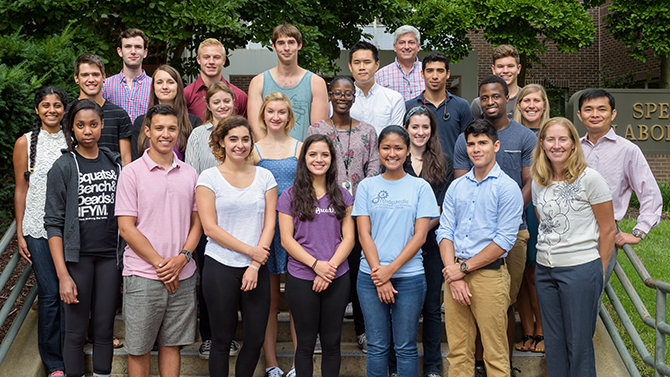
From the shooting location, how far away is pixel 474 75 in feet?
55.6

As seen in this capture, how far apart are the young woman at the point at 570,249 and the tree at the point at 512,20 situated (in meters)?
9.99

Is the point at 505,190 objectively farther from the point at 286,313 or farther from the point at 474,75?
the point at 474,75

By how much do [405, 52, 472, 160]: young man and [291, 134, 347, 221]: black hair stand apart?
1082 millimetres

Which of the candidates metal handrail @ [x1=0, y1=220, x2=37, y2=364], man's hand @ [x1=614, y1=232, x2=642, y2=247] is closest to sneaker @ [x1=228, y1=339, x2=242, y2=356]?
metal handrail @ [x1=0, y1=220, x2=37, y2=364]

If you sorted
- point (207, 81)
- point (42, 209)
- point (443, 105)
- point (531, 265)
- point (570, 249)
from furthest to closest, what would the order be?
1. point (207, 81)
2. point (443, 105)
3. point (531, 265)
4. point (42, 209)
5. point (570, 249)

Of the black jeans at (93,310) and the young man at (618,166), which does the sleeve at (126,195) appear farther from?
the young man at (618,166)

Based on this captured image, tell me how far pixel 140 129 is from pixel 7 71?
1154 millimetres

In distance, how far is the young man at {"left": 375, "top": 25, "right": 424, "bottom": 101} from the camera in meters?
5.13

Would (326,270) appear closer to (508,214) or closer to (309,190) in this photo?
(309,190)

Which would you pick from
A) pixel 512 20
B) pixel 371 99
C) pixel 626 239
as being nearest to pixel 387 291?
pixel 626 239

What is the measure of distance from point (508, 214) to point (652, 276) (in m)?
3.95

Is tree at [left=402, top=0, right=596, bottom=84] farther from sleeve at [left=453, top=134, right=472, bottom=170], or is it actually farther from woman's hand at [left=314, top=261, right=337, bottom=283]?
woman's hand at [left=314, top=261, right=337, bottom=283]

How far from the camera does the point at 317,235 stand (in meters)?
3.41

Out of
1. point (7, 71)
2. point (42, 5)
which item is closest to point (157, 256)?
point (7, 71)
